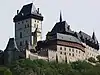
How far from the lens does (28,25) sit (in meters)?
117

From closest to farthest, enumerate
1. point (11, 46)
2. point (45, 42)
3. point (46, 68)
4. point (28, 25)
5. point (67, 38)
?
point (46, 68) < point (11, 46) < point (45, 42) < point (67, 38) < point (28, 25)

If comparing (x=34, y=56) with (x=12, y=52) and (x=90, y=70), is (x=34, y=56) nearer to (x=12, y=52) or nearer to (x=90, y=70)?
(x=12, y=52)

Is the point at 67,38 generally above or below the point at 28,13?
below

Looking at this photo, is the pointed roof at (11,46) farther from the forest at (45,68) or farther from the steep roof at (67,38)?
the steep roof at (67,38)

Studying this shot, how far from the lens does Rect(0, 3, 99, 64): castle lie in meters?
104

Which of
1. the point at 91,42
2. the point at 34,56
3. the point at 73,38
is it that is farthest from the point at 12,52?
the point at 91,42

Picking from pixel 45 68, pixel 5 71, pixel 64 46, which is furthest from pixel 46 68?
pixel 64 46

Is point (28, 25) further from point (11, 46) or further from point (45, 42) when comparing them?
point (11, 46)

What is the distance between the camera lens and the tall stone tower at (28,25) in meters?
115

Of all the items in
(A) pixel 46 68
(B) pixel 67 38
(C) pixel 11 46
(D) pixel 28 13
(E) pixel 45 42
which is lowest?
(A) pixel 46 68

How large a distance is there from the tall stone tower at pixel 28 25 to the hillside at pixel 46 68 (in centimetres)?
1401

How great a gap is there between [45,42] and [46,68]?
14092mm

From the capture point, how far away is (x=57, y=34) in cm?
11056

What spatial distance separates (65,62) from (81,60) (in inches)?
262
